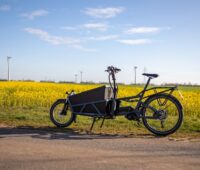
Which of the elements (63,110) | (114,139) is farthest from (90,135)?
(63,110)

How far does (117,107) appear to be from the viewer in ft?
28.7

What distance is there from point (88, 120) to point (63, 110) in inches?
53.6

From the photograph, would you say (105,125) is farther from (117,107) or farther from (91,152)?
(91,152)

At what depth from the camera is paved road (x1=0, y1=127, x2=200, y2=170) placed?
5.10 m

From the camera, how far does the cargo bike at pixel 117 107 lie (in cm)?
820

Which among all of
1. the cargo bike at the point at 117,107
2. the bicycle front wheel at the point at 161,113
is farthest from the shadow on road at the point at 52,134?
the cargo bike at the point at 117,107

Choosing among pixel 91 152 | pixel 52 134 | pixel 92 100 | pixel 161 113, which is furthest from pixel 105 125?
pixel 91 152

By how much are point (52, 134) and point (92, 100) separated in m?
1.63

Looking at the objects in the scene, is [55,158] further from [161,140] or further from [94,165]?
[161,140]

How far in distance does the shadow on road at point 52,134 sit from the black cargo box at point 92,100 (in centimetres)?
79

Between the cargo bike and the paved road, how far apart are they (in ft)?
2.81

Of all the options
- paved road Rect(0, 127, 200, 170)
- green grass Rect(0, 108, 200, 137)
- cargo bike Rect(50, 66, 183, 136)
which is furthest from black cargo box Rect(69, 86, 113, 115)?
paved road Rect(0, 127, 200, 170)

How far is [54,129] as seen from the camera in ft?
28.3

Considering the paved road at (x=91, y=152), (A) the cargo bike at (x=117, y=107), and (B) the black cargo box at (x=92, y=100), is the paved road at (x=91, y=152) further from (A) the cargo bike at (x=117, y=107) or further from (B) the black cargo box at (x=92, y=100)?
(B) the black cargo box at (x=92, y=100)
